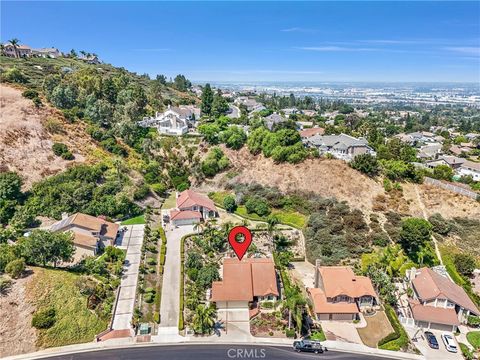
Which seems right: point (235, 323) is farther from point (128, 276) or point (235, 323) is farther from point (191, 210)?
point (191, 210)

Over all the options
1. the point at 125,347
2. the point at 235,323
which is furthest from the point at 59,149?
the point at 235,323

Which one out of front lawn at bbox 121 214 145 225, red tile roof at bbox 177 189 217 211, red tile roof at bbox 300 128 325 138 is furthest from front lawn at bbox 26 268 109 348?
red tile roof at bbox 300 128 325 138

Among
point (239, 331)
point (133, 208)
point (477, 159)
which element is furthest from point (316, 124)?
point (239, 331)

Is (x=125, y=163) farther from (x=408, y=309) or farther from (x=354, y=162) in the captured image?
(x=408, y=309)

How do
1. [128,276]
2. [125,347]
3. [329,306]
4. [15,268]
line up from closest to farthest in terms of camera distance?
[125,347], [15,268], [329,306], [128,276]

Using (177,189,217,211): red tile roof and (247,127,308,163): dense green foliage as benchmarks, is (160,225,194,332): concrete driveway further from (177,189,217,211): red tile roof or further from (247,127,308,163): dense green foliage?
(247,127,308,163): dense green foliage

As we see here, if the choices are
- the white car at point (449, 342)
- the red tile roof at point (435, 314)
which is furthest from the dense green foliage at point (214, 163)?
the white car at point (449, 342)

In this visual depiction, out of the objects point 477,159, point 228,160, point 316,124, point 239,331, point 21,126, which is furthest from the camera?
point 316,124
